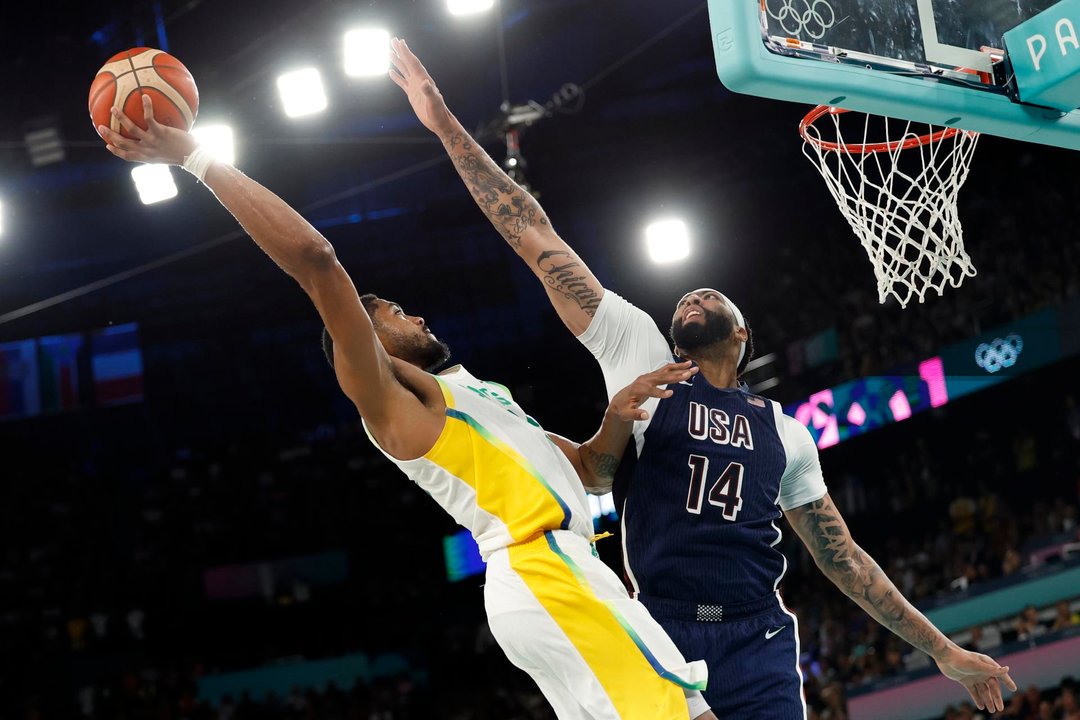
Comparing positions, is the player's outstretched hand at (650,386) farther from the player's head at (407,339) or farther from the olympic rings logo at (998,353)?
the olympic rings logo at (998,353)

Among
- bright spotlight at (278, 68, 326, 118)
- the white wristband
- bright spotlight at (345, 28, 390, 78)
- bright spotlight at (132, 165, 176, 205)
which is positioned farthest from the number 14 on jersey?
bright spotlight at (278, 68, 326, 118)

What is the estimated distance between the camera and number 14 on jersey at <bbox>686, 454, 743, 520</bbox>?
3697 mm

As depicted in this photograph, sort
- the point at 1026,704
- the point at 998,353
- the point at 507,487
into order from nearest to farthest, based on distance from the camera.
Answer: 1. the point at 507,487
2. the point at 1026,704
3. the point at 998,353

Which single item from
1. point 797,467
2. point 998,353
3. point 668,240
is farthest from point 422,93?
point 998,353

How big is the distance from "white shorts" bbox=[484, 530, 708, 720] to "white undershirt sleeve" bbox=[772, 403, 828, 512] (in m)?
1.05

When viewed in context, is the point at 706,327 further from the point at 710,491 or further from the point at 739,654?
the point at 739,654

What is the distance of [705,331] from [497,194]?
33.7 inches

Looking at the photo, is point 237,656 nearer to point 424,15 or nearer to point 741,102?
point 424,15

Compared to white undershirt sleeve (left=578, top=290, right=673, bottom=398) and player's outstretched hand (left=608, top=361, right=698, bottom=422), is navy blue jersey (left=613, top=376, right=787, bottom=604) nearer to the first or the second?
white undershirt sleeve (left=578, top=290, right=673, bottom=398)

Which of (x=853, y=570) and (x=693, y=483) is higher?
(x=693, y=483)

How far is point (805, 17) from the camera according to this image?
13.1 feet

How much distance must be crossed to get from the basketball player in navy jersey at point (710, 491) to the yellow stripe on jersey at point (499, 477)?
1.90ft

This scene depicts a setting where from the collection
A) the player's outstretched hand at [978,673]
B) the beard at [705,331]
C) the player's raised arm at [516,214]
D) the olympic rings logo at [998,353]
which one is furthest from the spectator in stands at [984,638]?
the player's raised arm at [516,214]

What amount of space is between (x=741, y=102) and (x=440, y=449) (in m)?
15.1
